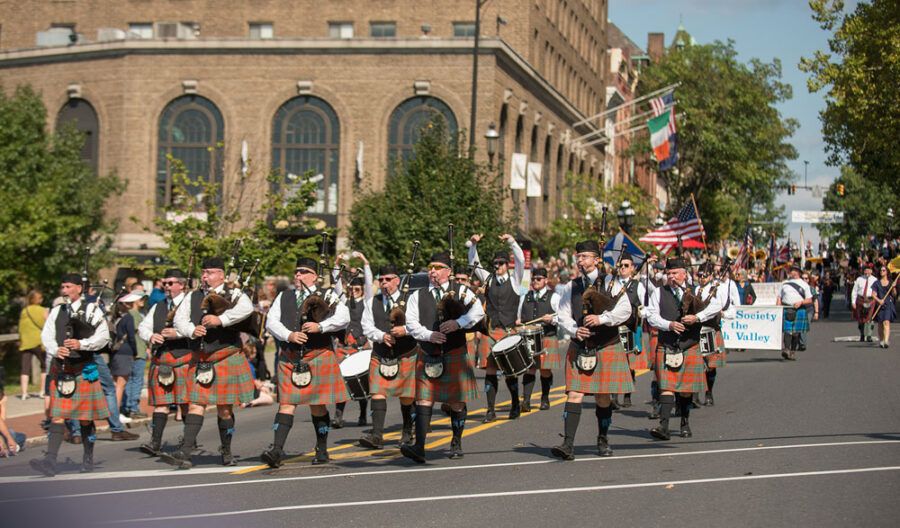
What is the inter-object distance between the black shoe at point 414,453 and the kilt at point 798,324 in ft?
49.4

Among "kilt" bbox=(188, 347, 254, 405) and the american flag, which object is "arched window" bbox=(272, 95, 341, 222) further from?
"kilt" bbox=(188, 347, 254, 405)

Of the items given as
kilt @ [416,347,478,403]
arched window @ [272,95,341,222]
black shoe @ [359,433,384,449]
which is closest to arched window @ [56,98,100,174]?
arched window @ [272,95,341,222]

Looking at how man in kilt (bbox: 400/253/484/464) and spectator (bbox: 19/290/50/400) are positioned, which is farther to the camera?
spectator (bbox: 19/290/50/400)

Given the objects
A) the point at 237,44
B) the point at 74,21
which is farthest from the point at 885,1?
the point at 74,21

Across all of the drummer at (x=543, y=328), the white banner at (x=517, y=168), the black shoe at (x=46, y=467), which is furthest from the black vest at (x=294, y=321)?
the white banner at (x=517, y=168)

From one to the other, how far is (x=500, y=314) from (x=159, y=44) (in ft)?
125

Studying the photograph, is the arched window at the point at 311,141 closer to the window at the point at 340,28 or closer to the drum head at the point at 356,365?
the window at the point at 340,28

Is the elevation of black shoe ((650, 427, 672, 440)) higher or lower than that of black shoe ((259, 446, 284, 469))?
higher

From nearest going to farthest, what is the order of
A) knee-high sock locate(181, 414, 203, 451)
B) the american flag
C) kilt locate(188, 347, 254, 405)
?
kilt locate(188, 347, 254, 405) → knee-high sock locate(181, 414, 203, 451) → the american flag

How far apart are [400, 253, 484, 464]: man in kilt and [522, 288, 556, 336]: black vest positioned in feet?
16.9

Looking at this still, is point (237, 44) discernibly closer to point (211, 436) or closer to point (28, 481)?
point (211, 436)

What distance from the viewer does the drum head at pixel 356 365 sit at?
14594 mm

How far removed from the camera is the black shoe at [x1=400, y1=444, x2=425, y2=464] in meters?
12.5

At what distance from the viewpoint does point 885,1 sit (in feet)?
130
